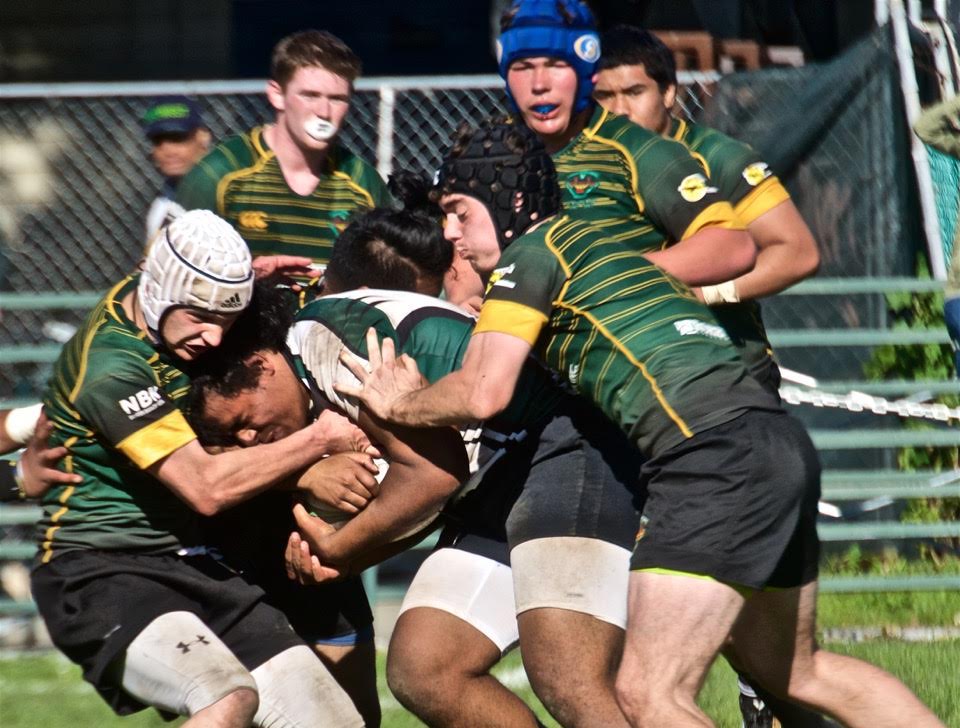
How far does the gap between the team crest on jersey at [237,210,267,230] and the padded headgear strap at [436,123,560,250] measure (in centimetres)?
183

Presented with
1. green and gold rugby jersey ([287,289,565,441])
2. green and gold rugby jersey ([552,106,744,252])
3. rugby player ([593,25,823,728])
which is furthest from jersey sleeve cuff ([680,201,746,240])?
green and gold rugby jersey ([287,289,565,441])

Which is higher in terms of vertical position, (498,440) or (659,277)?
(659,277)

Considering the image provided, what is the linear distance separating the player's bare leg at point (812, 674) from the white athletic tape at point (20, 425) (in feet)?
7.75

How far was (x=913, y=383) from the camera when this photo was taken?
802cm

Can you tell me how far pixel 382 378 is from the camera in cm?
423

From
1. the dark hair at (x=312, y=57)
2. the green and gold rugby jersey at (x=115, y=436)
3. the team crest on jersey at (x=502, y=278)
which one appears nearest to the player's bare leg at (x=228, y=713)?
the green and gold rugby jersey at (x=115, y=436)

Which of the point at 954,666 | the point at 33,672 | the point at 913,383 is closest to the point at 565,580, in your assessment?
the point at 954,666

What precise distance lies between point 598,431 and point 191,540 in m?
1.21

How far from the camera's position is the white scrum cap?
4.19m

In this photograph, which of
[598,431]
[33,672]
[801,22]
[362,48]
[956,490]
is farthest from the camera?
[362,48]

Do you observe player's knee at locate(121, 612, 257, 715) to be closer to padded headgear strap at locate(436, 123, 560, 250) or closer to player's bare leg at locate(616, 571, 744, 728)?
player's bare leg at locate(616, 571, 744, 728)

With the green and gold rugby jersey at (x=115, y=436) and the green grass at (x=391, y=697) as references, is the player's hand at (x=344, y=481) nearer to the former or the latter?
the green and gold rugby jersey at (x=115, y=436)

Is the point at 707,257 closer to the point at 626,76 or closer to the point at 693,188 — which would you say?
the point at 693,188

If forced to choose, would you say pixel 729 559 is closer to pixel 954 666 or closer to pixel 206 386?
pixel 206 386
